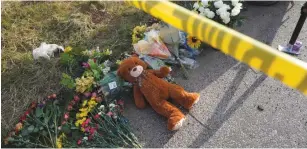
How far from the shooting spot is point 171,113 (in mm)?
2756

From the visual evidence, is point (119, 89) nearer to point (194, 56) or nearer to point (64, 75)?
point (64, 75)

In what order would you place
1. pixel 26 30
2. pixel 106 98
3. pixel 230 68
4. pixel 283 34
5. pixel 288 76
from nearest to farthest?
1. pixel 288 76
2. pixel 106 98
3. pixel 230 68
4. pixel 283 34
5. pixel 26 30

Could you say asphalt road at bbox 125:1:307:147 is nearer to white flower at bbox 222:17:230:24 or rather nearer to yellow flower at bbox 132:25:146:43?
white flower at bbox 222:17:230:24

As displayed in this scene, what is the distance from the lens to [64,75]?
9.90 feet

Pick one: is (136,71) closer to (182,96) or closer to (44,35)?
(182,96)

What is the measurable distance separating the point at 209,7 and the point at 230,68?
63cm

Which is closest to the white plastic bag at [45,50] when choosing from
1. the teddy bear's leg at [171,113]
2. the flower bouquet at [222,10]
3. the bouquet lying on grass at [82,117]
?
the bouquet lying on grass at [82,117]

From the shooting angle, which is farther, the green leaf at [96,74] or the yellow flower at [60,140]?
the green leaf at [96,74]

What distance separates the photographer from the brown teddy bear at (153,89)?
2.84 metres

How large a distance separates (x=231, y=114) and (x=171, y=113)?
0.53 metres

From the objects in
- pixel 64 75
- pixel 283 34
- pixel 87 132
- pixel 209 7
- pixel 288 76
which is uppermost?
pixel 288 76

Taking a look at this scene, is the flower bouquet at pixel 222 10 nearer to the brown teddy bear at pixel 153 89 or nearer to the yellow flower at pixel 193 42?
the yellow flower at pixel 193 42

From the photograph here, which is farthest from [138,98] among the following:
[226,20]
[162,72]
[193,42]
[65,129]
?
[226,20]

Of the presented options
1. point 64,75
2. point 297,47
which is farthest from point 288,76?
point 64,75
